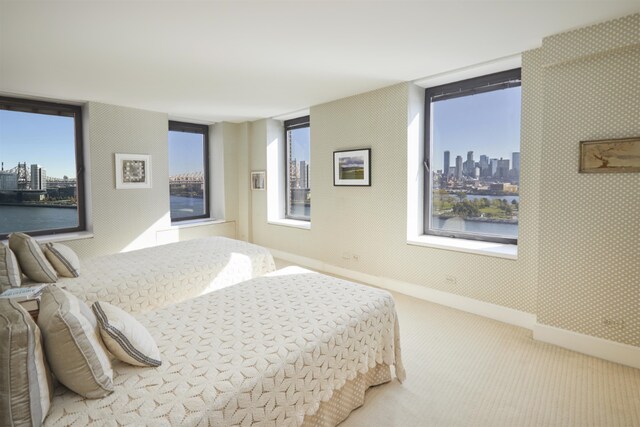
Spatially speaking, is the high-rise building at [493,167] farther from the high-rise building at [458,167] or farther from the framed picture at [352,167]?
the framed picture at [352,167]

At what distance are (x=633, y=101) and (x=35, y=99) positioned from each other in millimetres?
6388

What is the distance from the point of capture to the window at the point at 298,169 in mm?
5793

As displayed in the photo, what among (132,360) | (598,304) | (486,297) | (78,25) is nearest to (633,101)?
(598,304)

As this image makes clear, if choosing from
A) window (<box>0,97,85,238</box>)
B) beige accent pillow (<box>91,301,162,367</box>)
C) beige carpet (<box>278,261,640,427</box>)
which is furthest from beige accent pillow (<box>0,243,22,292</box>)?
beige carpet (<box>278,261,640,427</box>)

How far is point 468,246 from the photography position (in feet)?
11.7

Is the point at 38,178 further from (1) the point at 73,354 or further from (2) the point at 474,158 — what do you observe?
(2) the point at 474,158

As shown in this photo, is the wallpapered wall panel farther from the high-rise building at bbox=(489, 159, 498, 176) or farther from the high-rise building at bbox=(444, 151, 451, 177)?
the high-rise building at bbox=(489, 159, 498, 176)

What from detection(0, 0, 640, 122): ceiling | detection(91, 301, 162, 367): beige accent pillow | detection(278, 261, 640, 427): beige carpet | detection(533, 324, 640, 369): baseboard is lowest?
detection(278, 261, 640, 427): beige carpet

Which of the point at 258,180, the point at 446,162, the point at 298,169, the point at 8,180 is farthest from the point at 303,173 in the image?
the point at 8,180

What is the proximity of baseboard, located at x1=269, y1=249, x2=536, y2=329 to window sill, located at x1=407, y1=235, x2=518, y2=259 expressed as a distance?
20.3 inches

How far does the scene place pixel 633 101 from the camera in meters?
2.42

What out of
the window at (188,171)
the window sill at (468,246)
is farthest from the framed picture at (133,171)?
the window sill at (468,246)

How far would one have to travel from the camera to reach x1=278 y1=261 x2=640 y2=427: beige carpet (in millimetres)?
1973

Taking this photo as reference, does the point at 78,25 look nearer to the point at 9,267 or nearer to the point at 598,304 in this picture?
the point at 9,267
